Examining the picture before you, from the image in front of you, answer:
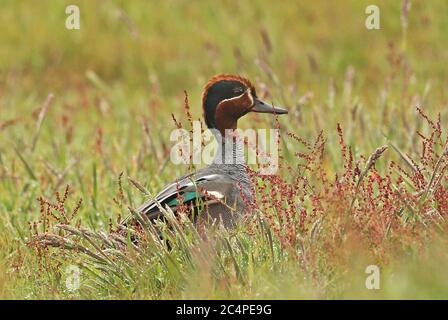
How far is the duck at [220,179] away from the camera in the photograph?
5777 mm

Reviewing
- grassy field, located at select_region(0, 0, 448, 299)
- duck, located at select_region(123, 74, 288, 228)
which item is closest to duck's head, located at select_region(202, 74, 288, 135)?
duck, located at select_region(123, 74, 288, 228)

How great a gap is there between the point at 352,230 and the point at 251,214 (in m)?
0.78

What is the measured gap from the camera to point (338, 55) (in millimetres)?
12180

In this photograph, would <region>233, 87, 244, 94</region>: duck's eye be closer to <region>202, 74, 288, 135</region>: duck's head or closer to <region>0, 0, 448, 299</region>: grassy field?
<region>202, 74, 288, 135</region>: duck's head

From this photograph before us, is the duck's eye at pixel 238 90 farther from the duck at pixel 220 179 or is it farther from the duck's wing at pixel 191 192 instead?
the duck's wing at pixel 191 192

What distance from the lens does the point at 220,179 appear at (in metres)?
6.05

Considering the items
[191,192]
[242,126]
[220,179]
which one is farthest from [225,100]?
[242,126]

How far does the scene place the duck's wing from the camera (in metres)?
5.77

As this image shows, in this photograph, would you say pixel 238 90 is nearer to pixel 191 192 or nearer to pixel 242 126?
Answer: pixel 191 192

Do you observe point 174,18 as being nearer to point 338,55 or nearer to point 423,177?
point 338,55

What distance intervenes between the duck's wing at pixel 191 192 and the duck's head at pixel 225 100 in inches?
19.0

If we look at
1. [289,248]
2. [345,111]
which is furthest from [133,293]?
[345,111]

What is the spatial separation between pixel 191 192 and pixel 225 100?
0.78m
